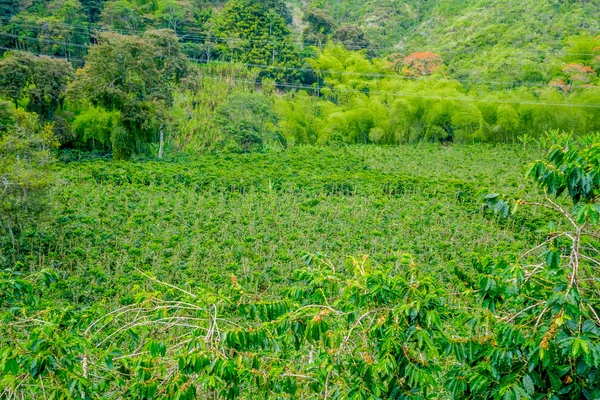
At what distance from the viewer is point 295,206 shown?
33.9 feet

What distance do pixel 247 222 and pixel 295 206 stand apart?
5.63ft

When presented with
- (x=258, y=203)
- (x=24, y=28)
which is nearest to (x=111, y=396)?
(x=258, y=203)

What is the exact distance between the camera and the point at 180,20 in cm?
2545

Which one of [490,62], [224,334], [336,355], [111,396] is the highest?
[490,62]

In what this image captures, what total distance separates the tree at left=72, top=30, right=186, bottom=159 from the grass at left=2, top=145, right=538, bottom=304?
1.69m

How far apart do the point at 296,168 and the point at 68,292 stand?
8597 millimetres

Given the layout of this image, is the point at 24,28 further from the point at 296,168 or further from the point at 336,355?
the point at 336,355

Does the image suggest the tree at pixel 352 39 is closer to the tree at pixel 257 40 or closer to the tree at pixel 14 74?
the tree at pixel 257 40

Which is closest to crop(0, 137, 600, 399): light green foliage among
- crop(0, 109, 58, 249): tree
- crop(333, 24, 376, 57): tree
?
crop(0, 109, 58, 249): tree

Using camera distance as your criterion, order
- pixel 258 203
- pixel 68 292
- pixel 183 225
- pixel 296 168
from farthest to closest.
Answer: pixel 296 168 → pixel 258 203 → pixel 183 225 → pixel 68 292

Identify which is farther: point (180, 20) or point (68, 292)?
point (180, 20)

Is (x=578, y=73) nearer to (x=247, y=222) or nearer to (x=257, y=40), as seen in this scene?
(x=257, y=40)

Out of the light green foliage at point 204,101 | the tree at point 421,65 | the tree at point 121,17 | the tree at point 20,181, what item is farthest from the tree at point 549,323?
the tree at point 421,65

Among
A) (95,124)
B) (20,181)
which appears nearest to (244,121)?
(95,124)
